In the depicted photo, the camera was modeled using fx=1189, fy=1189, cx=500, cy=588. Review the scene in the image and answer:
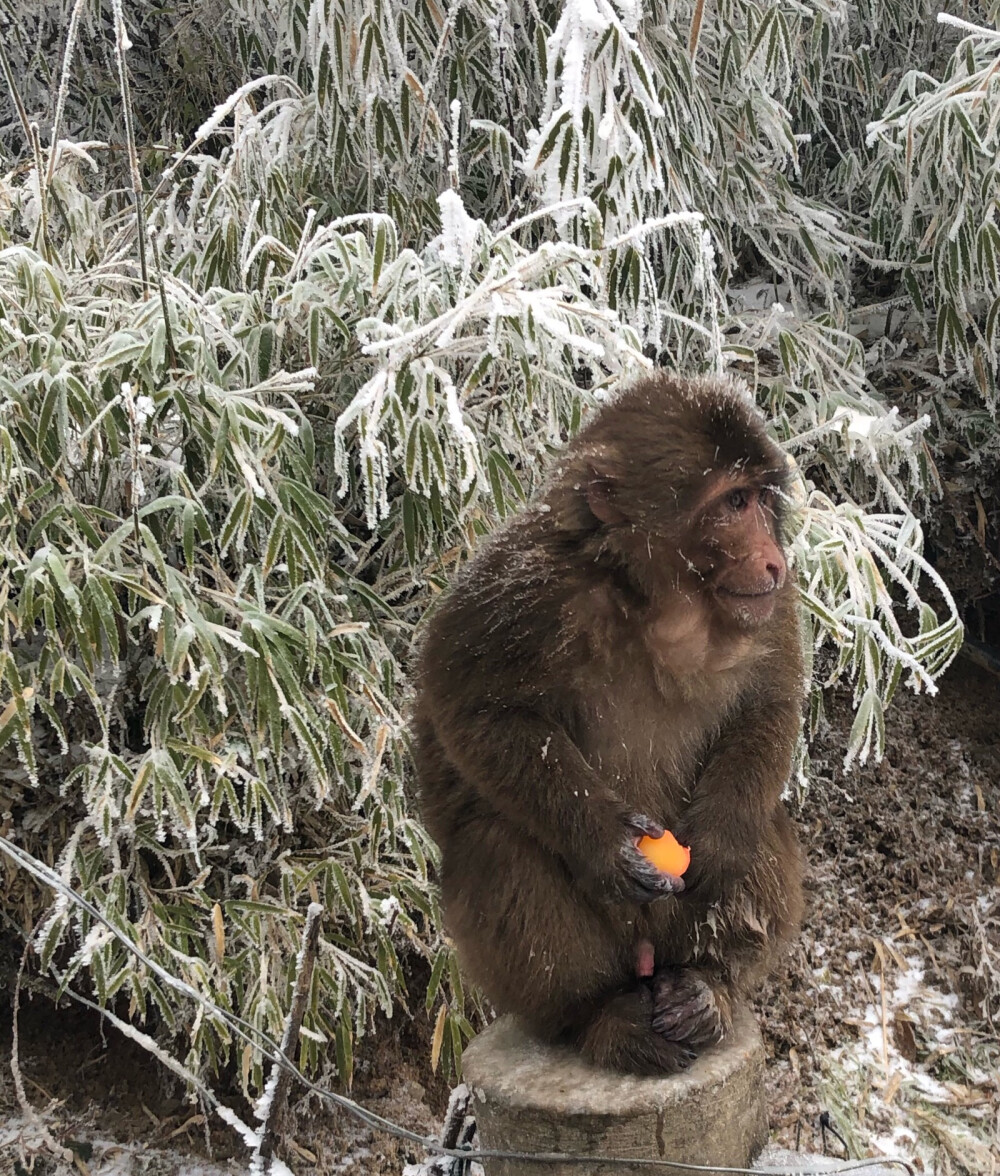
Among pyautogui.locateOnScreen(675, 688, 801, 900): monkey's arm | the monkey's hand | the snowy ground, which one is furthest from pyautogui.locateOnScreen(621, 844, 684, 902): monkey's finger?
the snowy ground

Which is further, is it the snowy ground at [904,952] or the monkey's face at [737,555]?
the snowy ground at [904,952]

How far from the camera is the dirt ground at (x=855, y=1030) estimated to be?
306 cm

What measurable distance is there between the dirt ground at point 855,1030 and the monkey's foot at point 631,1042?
154 centimetres

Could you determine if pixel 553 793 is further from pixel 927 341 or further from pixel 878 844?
pixel 927 341

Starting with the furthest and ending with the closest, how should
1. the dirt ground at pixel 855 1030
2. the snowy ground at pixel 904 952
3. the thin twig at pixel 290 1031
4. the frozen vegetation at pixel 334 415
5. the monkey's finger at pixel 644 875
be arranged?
the snowy ground at pixel 904 952
the dirt ground at pixel 855 1030
the frozen vegetation at pixel 334 415
the monkey's finger at pixel 644 875
the thin twig at pixel 290 1031

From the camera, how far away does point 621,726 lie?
194cm

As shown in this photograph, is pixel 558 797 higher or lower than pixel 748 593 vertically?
lower

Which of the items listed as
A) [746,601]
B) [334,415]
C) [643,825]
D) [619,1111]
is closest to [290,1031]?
[619,1111]

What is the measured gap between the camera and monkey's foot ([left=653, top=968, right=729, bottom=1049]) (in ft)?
5.87

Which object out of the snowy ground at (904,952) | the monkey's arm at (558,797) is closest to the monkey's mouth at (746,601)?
the monkey's arm at (558,797)

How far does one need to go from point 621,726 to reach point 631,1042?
0.48 meters

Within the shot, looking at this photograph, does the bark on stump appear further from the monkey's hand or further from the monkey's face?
the monkey's face

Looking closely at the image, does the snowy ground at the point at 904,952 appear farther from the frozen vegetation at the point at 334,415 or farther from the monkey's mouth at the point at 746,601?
the monkey's mouth at the point at 746,601

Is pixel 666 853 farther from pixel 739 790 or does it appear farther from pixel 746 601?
pixel 746 601
